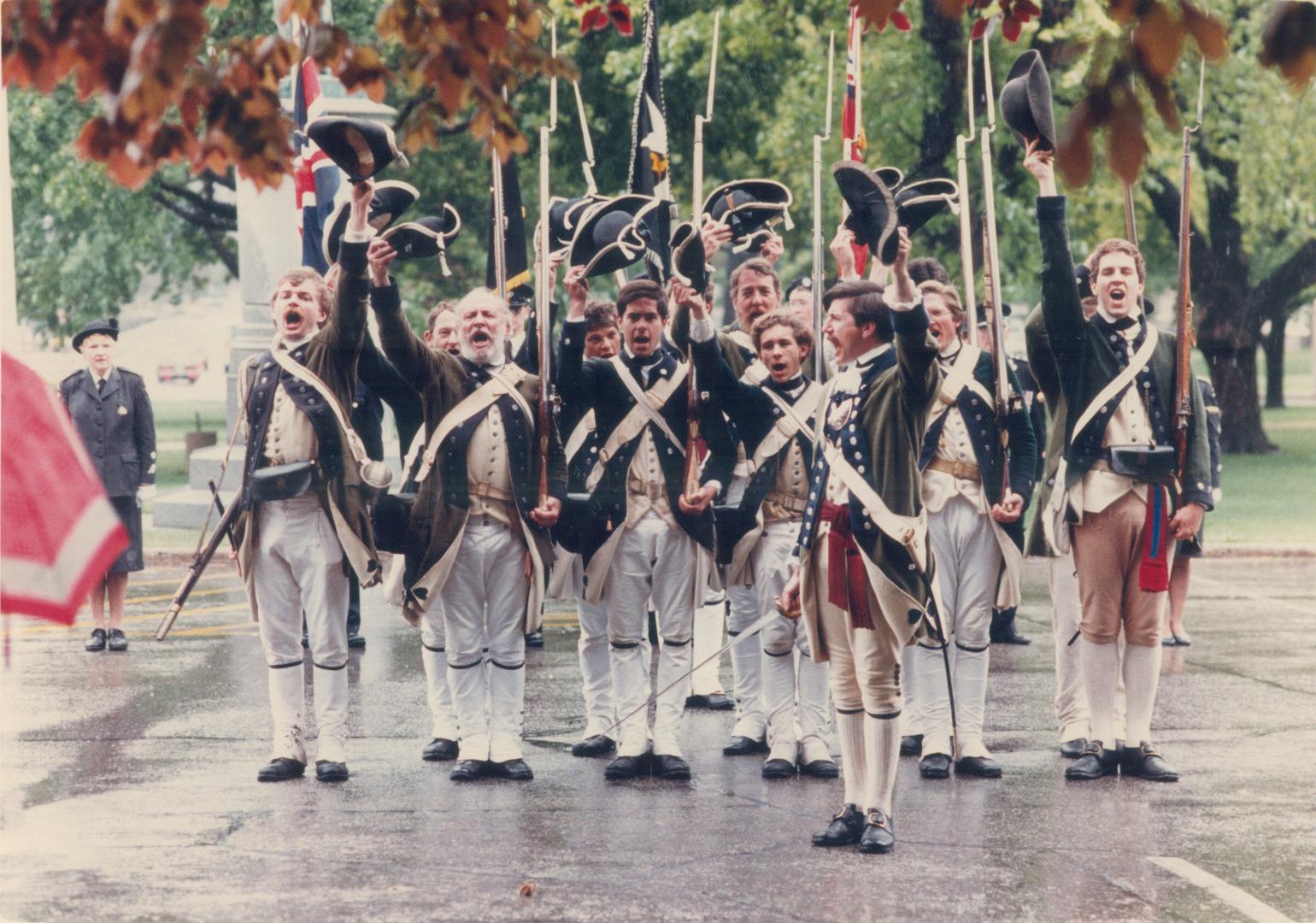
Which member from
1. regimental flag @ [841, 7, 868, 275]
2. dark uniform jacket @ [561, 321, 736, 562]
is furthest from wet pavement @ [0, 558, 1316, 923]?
regimental flag @ [841, 7, 868, 275]

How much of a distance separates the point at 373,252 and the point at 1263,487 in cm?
2103

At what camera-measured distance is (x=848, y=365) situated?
280 inches

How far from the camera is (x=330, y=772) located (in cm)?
808

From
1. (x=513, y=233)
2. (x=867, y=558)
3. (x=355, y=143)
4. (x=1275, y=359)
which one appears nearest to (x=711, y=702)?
(x=513, y=233)

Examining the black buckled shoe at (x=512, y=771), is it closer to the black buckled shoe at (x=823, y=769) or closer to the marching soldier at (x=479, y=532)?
the marching soldier at (x=479, y=532)

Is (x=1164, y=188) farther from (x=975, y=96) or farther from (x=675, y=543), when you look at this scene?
(x=675, y=543)

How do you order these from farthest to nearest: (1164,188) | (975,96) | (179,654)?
(1164,188)
(975,96)
(179,654)

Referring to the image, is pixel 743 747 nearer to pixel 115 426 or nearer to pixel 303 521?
pixel 303 521

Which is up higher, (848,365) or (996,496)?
(848,365)

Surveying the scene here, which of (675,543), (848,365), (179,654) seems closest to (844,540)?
(848,365)

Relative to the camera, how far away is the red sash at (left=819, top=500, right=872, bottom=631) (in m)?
6.95

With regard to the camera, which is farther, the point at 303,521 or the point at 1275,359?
the point at 1275,359

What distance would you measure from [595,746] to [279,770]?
4.49ft

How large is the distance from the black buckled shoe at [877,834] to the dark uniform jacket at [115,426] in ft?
22.0
